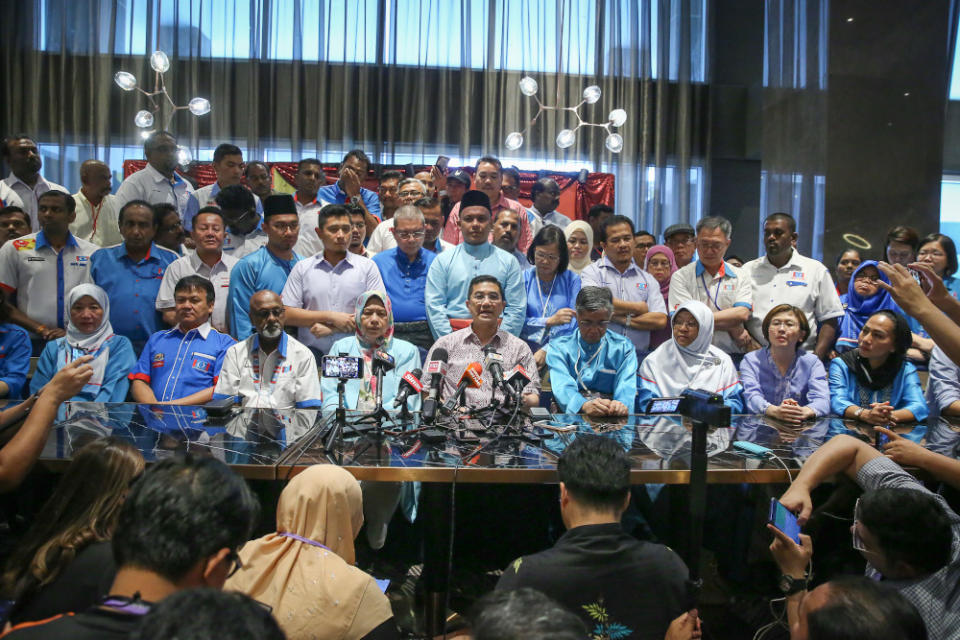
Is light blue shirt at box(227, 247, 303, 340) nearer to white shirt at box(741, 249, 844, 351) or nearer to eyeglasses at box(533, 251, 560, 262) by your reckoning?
eyeglasses at box(533, 251, 560, 262)

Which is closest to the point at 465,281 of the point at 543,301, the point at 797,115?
the point at 543,301

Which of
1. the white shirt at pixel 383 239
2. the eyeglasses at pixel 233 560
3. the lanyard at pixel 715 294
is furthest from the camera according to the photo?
the white shirt at pixel 383 239

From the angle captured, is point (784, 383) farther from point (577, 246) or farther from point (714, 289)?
point (577, 246)

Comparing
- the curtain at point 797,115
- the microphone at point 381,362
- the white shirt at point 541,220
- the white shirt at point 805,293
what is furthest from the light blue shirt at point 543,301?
the curtain at point 797,115

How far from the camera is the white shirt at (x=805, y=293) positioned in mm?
5012

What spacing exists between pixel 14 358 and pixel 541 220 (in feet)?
13.8

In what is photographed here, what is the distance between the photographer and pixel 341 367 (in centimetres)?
292

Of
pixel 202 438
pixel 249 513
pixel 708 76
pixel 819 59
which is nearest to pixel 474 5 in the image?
pixel 708 76

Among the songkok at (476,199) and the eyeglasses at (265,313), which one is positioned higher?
the songkok at (476,199)

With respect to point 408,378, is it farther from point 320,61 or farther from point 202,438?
point 320,61

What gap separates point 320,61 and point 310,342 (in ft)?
19.0

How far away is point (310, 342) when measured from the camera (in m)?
4.49

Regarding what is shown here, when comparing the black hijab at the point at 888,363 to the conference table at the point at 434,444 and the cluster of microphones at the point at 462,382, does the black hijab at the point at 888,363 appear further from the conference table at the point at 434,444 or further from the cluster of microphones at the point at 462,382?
the cluster of microphones at the point at 462,382

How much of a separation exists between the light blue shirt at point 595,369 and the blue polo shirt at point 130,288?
8.03 feet
